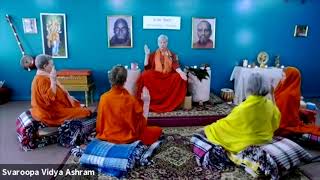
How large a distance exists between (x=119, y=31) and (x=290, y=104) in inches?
140

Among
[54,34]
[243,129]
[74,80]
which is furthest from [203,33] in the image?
[243,129]

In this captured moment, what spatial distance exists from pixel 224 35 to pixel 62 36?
3.34 m

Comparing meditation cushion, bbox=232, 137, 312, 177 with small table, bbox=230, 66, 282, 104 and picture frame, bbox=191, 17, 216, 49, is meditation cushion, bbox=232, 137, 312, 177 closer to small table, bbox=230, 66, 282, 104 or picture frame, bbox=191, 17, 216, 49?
small table, bbox=230, 66, 282, 104

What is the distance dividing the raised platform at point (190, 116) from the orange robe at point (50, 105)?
1170 millimetres

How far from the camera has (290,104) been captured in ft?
9.48

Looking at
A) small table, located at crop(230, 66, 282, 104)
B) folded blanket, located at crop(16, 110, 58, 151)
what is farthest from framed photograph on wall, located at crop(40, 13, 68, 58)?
small table, located at crop(230, 66, 282, 104)

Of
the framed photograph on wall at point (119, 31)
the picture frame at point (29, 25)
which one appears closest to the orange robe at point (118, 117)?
the framed photograph on wall at point (119, 31)

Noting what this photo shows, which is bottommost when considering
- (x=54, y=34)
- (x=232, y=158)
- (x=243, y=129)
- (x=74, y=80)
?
(x=232, y=158)

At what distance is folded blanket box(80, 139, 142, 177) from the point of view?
95.3 inches

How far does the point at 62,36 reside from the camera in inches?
202

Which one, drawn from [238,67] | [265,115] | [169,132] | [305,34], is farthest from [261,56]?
[265,115]

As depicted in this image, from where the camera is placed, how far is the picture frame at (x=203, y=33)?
17.4 feet

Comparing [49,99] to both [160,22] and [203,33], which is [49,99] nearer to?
[160,22]

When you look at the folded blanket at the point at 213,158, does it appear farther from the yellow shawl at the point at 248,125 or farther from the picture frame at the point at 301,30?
the picture frame at the point at 301,30
